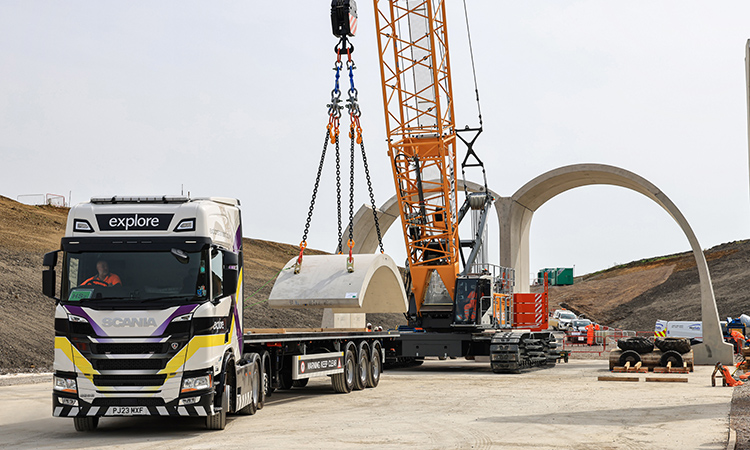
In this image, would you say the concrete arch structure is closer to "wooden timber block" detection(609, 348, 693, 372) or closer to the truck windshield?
"wooden timber block" detection(609, 348, 693, 372)

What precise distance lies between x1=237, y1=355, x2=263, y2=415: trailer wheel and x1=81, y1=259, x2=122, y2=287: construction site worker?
2.67 m

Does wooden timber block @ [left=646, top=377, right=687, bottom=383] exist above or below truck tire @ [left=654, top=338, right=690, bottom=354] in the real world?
below

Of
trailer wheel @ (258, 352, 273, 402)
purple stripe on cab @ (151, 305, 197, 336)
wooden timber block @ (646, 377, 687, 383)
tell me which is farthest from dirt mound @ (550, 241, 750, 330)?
purple stripe on cab @ (151, 305, 197, 336)

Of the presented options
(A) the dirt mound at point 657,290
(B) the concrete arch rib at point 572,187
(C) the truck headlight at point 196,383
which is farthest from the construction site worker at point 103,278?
(A) the dirt mound at point 657,290

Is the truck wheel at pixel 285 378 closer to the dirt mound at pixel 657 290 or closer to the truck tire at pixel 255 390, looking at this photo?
the truck tire at pixel 255 390

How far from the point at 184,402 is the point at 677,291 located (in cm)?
6569

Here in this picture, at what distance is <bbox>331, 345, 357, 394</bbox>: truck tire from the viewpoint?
51.5 ft

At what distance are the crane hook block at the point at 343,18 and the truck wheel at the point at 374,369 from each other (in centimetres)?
703

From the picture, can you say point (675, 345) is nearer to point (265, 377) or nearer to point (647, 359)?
point (647, 359)

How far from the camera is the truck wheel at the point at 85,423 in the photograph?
10.4 metres

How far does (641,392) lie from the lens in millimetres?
16312

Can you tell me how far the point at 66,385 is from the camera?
969 centimetres

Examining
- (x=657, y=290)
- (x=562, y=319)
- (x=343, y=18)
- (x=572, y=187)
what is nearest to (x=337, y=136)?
(x=343, y=18)

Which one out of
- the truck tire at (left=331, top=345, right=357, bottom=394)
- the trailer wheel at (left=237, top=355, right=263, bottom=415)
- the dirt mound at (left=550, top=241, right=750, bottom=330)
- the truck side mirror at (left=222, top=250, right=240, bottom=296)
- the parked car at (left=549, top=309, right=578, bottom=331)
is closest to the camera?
the truck side mirror at (left=222, top=250, right=240, bottom=296)
